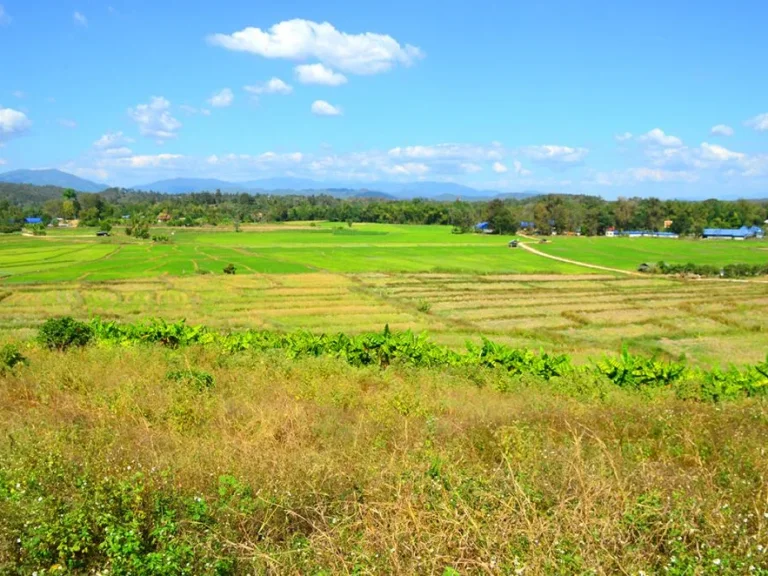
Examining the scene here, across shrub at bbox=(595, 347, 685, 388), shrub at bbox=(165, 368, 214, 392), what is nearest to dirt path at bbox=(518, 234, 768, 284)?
shrub at bbox=(595, 347, 685, 388)

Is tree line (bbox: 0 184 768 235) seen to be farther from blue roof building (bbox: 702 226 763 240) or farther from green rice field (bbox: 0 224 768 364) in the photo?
green rice field (bbox: 0 224 768 364)

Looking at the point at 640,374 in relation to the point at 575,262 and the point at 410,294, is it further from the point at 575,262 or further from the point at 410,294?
the point at 575,262

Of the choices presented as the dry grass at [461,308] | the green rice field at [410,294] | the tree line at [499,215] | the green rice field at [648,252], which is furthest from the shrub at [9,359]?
the tree line at [499,215]

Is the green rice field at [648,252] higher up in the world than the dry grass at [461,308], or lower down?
higher up

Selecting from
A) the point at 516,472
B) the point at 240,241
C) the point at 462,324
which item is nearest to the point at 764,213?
the point at 240,241

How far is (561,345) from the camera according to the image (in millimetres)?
25203

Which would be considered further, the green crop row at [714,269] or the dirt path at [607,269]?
the green crop row at [714,269]

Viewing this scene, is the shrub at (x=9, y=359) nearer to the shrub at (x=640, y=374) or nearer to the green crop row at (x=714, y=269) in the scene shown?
the shrub at (x=640, y=374)

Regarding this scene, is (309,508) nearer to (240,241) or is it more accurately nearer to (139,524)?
(139,524)

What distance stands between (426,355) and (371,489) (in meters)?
7.88

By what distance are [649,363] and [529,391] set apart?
3.27 metres

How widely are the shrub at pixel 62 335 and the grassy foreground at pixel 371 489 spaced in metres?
4.81

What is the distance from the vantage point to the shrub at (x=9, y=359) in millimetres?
9117

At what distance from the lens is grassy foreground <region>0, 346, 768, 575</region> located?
343cm
